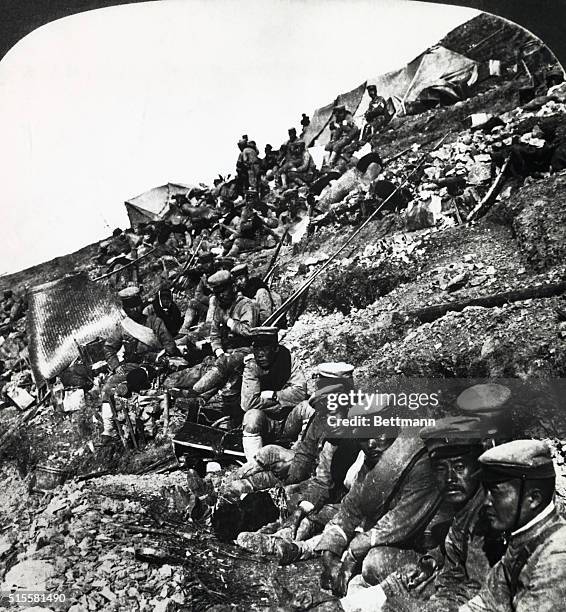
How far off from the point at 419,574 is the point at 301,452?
1075 mm

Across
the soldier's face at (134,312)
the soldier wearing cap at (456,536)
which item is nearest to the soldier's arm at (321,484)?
the soldier wearing cap at (456,536)

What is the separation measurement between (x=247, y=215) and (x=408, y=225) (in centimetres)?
128

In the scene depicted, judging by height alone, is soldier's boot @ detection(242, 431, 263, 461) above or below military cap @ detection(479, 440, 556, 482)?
above

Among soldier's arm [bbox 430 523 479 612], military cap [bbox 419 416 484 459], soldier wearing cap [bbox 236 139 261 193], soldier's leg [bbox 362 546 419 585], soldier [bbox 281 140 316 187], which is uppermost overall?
soldier wearing cap [bbox 236 139 261 193]

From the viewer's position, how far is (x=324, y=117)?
185 inches

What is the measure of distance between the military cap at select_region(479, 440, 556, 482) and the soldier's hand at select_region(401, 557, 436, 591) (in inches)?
25.3

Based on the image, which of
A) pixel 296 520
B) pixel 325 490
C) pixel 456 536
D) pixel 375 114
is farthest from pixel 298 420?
pixel 375 114

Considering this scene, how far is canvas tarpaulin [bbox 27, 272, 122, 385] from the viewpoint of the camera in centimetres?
467

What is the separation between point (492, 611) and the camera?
12.0ft

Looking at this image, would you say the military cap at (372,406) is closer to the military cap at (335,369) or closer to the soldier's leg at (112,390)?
the military cap at (335,369)

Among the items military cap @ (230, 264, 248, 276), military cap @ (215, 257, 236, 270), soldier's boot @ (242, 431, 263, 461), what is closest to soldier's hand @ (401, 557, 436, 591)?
soldier's boot @ (242, 431, 263, 461)

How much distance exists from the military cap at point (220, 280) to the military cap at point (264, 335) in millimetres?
438

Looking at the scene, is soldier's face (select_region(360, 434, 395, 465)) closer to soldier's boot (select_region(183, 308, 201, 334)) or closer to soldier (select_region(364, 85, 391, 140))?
soldier's boot (select_region(183, 308, 201, 334))

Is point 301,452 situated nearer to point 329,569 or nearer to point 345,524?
point 345,524
